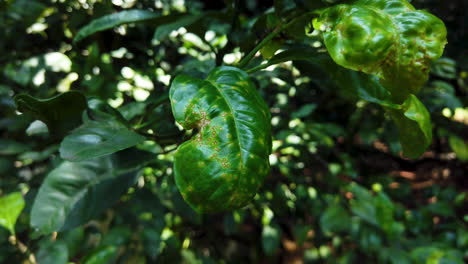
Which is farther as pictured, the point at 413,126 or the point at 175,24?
the point at 175,24

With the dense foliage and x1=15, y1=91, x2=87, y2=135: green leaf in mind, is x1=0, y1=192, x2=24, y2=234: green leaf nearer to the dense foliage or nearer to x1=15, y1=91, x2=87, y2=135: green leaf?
the dense foliage

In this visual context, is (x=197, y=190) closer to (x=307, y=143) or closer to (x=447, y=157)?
(x=307, y=143)

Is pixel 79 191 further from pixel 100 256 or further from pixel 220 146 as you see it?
pixel 220 146

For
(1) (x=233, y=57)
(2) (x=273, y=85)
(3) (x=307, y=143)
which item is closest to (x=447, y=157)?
(3) (x=307, y=143)

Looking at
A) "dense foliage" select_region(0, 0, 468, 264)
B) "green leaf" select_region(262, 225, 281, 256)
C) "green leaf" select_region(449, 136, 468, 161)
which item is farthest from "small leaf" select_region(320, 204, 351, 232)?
"green leaf" select_region(449, 136, 468, 161)

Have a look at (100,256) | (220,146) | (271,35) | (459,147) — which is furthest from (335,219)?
(220,146)

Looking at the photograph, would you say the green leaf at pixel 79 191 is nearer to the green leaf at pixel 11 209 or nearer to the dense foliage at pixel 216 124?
the dense foliage at pixel 216 124

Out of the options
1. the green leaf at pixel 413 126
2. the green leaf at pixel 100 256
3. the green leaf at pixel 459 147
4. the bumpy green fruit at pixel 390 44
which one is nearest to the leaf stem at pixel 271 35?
the bumpy green fruit at pixel 390 44
